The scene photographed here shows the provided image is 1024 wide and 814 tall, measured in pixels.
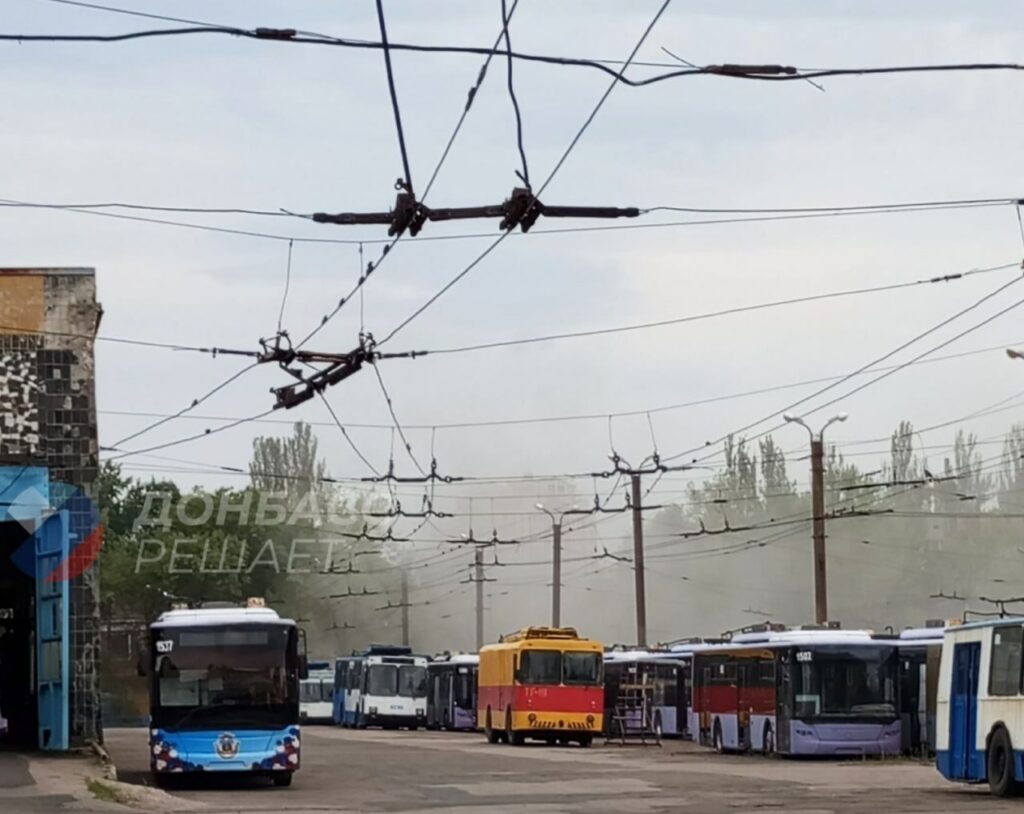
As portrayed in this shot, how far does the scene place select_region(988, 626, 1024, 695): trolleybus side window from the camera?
23.7 metres

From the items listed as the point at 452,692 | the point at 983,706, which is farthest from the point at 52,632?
the point at 452,692

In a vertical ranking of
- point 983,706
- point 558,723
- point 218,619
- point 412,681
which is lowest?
point 558,723

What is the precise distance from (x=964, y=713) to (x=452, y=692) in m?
39.8

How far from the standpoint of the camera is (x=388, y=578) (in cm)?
10662

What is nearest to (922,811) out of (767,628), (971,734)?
(971,734)

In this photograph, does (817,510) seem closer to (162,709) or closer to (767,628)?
(767,628)

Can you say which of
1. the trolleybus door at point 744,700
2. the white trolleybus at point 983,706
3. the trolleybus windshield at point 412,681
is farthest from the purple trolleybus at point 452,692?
the white trolleybus at point 983,706

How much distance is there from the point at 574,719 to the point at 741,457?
64.4m

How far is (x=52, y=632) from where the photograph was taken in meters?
34.3

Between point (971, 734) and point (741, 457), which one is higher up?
point (741, 457)

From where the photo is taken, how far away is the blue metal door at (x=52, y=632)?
108 ft

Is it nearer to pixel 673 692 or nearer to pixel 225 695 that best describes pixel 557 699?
pixel 673 692

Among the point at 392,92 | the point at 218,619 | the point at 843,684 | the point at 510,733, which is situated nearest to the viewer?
the point at 392,92

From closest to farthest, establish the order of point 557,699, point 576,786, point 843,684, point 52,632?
point 576,786 → point 52,632 → point 843,684 → point 557,699
